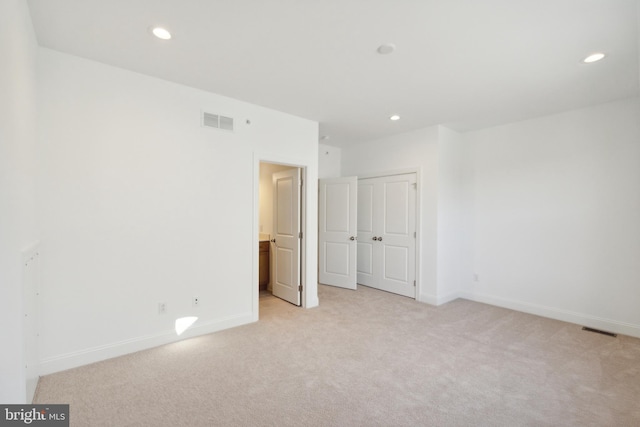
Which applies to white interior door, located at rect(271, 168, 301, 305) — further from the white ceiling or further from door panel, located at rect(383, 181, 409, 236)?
Result: door panel, located at rect(383, 181, 409, 236)

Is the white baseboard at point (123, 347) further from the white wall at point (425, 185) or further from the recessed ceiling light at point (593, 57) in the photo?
the recessed ceiling light at point (593, 57)

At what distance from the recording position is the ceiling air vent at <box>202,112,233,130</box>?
330cm

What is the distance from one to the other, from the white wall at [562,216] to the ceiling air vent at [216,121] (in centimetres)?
385

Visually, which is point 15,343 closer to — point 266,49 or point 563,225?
point 266,49

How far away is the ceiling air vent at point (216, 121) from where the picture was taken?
3.30 meters

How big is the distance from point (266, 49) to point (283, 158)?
1.63m

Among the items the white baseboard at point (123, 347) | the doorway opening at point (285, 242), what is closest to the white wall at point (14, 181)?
the white baseboard at point (123, 347)

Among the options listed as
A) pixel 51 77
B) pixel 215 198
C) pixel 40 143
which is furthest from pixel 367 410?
pixel 51 77

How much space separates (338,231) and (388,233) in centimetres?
90

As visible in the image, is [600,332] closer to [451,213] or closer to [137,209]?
[451,213]

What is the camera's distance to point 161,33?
2248mm

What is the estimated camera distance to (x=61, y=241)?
2.53 meters

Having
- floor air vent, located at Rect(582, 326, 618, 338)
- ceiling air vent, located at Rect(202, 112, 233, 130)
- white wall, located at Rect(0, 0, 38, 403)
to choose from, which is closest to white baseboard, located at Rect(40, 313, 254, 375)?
white wall, located at Rect(0, 0, 38, 403)

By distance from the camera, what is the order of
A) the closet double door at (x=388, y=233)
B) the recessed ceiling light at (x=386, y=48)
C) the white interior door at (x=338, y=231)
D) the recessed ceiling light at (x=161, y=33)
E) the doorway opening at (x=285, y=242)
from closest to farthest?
the recessed ceiling light at (x=161, y=33) → the recessed ceiling light at (x=386, y=48) → the doorway opening at (x=285, y=242) → the closet double door at (x=388, y=233) → the white interior door at (x=338, y=231)
